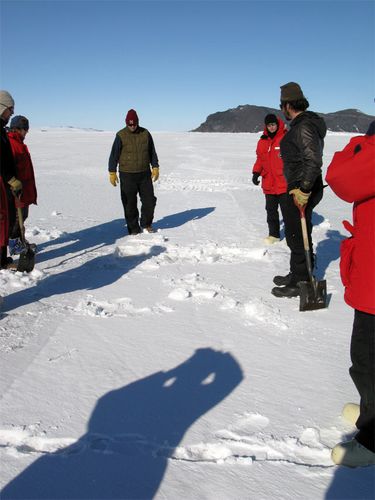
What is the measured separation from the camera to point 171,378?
2.70 m

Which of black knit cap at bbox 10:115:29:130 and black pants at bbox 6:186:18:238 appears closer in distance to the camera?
black pants at bbox 6:186:18:238

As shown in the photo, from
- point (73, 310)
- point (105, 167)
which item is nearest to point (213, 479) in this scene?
point (73, 310)

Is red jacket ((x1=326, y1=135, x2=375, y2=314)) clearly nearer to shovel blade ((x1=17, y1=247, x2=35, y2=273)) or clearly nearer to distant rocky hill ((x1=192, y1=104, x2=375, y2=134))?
shovel blade ((x1=17, y1=247, x2=35, y2=273))

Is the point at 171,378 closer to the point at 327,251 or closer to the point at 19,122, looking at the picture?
the point at 327,251

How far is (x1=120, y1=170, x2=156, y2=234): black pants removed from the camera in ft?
21.9

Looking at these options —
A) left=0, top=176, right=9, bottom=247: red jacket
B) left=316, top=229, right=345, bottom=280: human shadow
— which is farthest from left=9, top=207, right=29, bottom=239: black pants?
left=316, top=229, right=345, bottom=280: human shadow

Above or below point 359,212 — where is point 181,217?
below

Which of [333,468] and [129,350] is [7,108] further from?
[333,468]

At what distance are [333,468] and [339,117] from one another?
80509 millimetres

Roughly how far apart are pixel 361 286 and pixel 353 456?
78 cm

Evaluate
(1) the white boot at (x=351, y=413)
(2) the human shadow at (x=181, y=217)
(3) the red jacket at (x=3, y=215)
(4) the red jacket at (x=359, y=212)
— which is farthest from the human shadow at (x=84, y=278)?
(4) the red jacket at (x=359, y=212)

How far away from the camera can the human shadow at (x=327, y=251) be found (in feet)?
16.3

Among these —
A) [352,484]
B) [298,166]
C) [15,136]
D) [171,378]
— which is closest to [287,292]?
[298,166]

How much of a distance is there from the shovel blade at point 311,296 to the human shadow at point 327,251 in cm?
87
